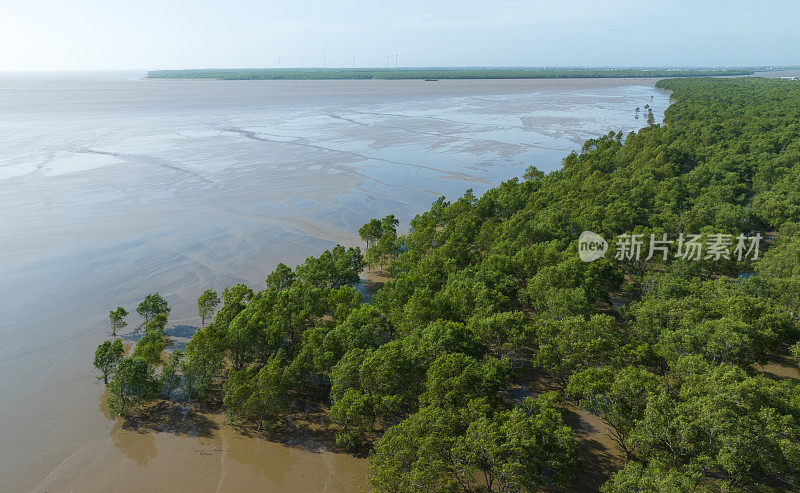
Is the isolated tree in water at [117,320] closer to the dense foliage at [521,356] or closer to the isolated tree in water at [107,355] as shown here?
the dense foliage at [521,356]

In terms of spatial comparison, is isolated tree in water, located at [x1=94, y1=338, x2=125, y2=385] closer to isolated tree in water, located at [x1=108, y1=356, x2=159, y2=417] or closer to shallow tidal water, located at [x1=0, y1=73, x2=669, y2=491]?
isolated tree in water, located at [x1=108, y1=356, x2=159, y2=417]

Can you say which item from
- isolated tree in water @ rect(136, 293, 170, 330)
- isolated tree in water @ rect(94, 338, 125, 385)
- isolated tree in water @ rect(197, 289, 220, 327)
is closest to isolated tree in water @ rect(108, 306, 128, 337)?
isolated tree in water @ rect(136, 293, 170, 330)

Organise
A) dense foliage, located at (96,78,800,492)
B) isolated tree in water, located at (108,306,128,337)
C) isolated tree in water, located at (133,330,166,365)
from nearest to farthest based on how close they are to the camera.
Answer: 1. dense foliage, located at (96,78,800,492)
2. isolated tree in water, located at (133,330,166,365)
3. isolated tree in water, located at (108,306,128,337)

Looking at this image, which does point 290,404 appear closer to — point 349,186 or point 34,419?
point 34,419

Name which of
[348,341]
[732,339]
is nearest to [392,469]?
[348,341]

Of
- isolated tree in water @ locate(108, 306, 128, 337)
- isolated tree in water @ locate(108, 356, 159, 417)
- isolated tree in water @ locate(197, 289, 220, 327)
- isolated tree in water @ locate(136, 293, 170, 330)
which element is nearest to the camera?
isolated tree in water @ locate(108, 356, 159, 417)

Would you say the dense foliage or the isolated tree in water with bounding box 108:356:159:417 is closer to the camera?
the dense foliage
